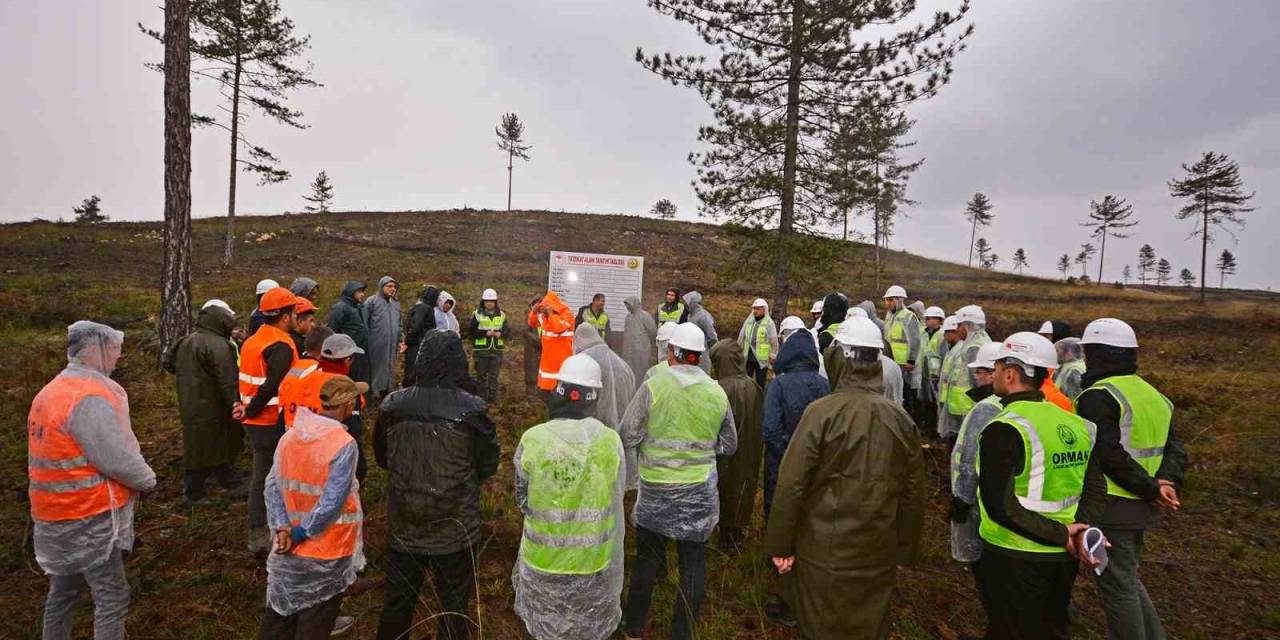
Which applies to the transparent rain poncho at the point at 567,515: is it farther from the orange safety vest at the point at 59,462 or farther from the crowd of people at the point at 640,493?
the orange safety vest at the point at 59,462

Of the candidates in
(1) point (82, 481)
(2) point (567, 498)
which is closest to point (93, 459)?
(1) point (82, 481)

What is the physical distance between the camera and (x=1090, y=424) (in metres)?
3.17

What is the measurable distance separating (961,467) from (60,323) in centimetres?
1886

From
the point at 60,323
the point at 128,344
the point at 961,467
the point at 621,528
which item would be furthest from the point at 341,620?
the point at 60,323

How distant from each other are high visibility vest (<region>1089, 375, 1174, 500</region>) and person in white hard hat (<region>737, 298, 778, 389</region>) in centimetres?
500

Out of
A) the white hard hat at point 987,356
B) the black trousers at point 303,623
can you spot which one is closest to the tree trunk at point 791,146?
the white hard hat at point 987,356

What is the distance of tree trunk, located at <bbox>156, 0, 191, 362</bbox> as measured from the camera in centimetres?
812

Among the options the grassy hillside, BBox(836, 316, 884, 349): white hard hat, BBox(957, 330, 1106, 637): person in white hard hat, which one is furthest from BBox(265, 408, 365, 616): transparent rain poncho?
BBox(957, 330, 1106, 637): person in white hard hat

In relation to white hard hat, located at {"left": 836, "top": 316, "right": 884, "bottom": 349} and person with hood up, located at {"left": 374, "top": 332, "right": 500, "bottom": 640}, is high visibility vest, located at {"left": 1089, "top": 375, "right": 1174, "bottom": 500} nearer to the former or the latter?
white hard hat, located at {"left": 836, "top": 316, "right": 884, "bottom": 349}

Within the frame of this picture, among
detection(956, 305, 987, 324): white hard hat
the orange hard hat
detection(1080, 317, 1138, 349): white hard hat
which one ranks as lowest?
the orange hard hat

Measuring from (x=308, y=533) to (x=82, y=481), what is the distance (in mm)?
1513

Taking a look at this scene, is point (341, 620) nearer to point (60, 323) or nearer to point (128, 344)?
point (128, 344)

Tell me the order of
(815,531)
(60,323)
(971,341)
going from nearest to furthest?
(815,531)
(971,341)
(60,323)

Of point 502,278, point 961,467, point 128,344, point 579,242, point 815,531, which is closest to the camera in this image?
point 815,531
